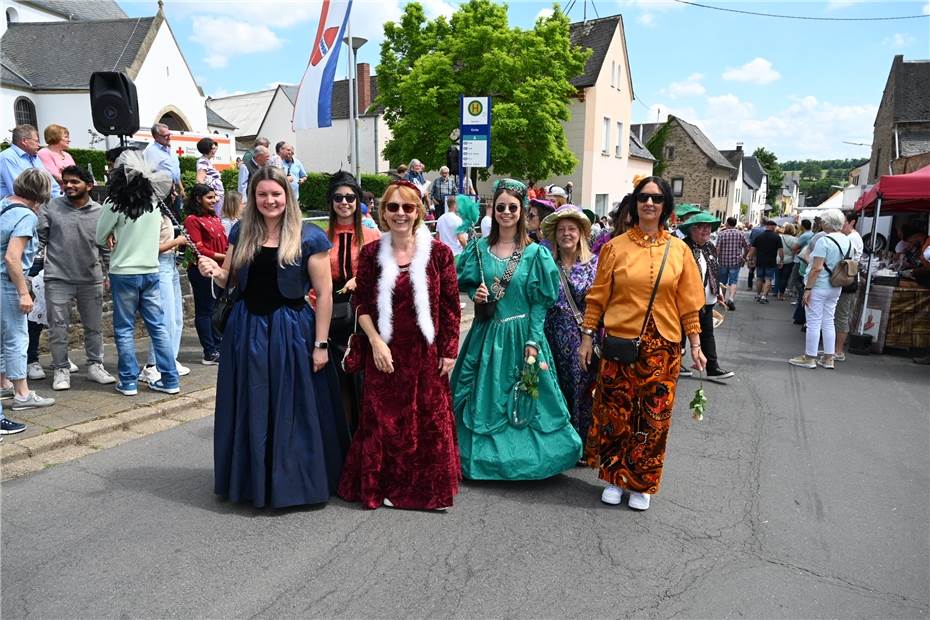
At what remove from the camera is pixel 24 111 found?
34.2 meters

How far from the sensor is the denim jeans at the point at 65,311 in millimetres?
5613

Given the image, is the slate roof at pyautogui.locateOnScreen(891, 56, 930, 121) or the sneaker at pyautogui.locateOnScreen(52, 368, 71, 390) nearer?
the sneaker at pyautogui.locateOnScreen(52, 368, 71, 390)

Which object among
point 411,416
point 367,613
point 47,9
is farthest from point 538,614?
point 47,9

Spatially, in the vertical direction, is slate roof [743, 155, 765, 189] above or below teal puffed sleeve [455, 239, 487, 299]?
above

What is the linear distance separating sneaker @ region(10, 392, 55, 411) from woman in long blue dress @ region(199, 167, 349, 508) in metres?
2.52

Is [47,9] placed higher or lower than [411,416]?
higher

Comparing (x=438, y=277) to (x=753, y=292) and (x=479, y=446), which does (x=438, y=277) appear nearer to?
(x=479, y=446)

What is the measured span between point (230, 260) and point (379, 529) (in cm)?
179

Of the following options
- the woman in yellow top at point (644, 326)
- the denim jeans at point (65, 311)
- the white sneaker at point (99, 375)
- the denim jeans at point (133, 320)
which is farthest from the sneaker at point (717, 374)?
the denim jeans at point (65, 311)

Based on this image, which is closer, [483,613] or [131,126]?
[483,613]

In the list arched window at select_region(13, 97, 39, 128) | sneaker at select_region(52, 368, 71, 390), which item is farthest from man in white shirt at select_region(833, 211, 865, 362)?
arched window at select_region(13, 97, 39, 128)

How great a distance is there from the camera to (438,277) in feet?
12.3

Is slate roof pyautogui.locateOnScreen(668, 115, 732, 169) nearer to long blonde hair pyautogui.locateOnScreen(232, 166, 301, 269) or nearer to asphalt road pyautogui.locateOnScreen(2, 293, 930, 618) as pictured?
asphalt road pyautogui.locateOnScreen(2, 293, 930, 618)

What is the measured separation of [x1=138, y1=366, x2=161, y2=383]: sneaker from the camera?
6.04 meters
